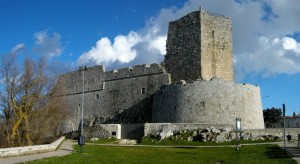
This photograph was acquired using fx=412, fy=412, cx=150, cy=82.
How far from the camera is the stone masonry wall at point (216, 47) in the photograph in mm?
42219

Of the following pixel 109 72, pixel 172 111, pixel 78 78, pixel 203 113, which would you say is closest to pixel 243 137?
pixel 203 113

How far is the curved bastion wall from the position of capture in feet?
127

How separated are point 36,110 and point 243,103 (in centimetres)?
1944

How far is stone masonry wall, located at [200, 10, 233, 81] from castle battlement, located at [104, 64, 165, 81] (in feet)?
18.4

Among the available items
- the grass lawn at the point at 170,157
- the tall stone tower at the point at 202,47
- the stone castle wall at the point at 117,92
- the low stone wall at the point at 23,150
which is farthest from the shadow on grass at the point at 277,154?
the stone castle wall at the point at 117,92

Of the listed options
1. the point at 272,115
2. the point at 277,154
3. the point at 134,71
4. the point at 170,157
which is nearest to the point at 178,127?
the point at 134,71

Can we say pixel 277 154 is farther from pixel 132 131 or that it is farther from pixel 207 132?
pixel 132 131

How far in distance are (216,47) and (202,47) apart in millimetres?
1739

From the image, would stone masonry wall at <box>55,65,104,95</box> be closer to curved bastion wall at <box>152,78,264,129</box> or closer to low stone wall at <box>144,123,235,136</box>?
curved bastion wall at <box>152,78,264,129</box>

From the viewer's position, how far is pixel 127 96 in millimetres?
49438

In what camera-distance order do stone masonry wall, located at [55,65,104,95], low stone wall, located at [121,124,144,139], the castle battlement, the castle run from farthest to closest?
stone masonry wall, located at [55,65,104,95] → the castle battlement → the castle → low stone wall, located at [121,124,144,139]

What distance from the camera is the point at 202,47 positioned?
1652 inches

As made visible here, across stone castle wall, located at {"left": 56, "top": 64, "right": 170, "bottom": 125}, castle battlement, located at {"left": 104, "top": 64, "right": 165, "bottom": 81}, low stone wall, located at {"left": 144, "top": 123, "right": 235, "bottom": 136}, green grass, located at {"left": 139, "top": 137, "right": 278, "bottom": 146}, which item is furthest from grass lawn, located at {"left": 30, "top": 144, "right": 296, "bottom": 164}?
castle battlement, located at {"left": 104, "top": 64, "right": 165, "bottom": 81}

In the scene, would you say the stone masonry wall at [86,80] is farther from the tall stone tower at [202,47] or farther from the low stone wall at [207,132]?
the low stone wall at [207,132]
